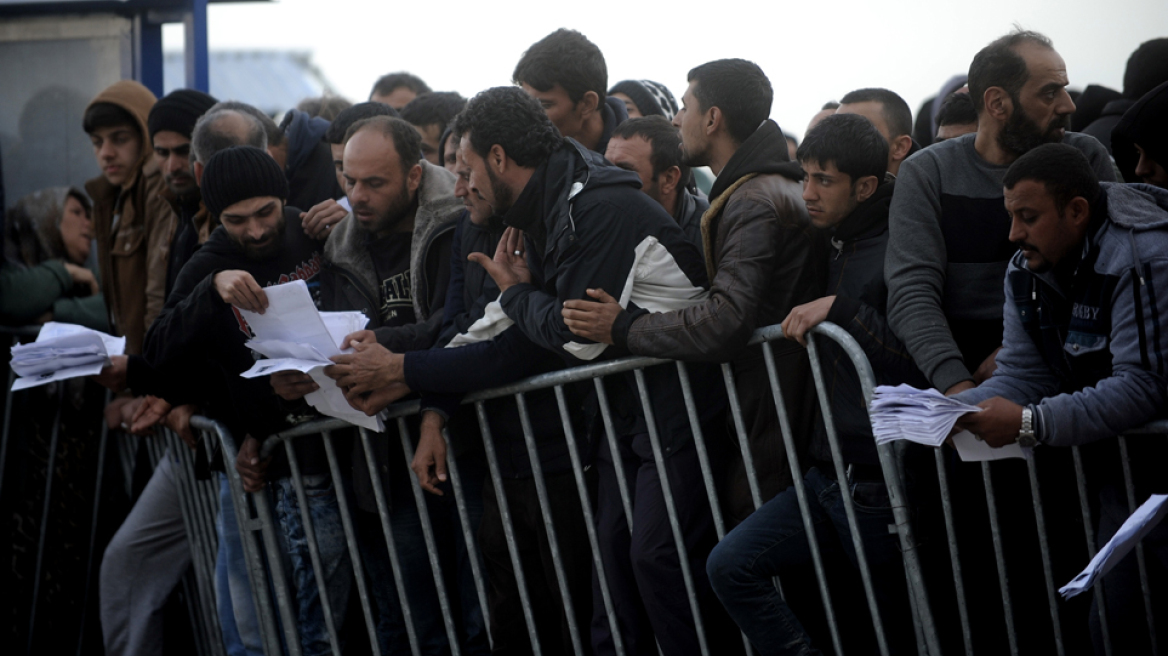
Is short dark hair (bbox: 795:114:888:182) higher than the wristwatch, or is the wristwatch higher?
short dark hair (bbox: 795:114:888:182)

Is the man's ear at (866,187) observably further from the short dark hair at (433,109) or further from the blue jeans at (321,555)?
the short dark hair at (433,109)

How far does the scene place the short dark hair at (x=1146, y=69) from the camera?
14.7 feet

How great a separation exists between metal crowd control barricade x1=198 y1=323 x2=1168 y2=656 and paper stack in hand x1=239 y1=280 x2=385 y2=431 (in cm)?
10

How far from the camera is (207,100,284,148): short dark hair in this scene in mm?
4848

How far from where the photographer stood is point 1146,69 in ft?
14.9

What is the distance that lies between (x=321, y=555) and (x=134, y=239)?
2.39 metres

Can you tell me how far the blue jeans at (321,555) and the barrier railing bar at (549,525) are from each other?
36.3 inches

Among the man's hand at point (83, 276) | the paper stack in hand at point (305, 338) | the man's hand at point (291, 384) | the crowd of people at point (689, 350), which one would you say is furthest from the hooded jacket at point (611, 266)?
the man's hand at point (83, 276)

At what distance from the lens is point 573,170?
135 inches

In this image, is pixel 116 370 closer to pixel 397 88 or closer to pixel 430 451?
pixel 430 451

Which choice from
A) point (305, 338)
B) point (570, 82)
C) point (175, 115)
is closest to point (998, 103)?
point (570, 82)

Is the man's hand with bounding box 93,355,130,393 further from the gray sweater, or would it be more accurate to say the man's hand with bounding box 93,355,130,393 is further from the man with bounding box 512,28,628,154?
the gray sweater

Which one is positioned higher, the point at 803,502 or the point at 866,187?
the point at 866,187

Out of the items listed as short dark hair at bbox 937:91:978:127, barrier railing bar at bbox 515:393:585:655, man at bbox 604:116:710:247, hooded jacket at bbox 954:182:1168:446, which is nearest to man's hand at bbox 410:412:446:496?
barrier railing bar at bbox 515:393:585:655
